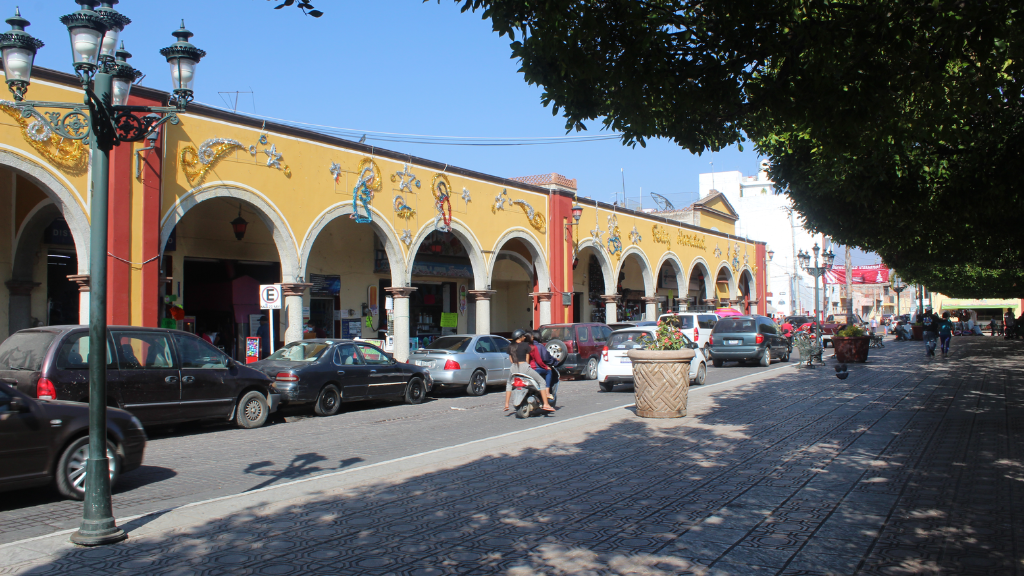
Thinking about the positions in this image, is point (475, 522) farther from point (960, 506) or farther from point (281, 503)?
point (960, 506)

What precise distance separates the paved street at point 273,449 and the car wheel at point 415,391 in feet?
0.73

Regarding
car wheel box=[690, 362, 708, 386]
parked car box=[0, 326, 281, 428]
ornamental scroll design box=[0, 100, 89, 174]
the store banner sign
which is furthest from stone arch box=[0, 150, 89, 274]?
car wheel box=[690, 362, 708, 386]

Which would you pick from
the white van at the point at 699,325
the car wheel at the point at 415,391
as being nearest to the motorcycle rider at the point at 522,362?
the car wheel at the point at 415,391

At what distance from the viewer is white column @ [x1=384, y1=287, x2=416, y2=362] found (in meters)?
20.4

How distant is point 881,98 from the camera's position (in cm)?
625

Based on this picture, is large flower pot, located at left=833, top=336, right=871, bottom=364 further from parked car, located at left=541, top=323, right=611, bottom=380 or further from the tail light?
the tail light

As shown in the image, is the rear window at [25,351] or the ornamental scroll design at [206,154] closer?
the rear window at [25,351]

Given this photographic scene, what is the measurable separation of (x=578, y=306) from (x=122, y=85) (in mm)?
27005

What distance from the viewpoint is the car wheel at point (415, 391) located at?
15.8 metres

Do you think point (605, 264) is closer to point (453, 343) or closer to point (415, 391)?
point (453, 343)

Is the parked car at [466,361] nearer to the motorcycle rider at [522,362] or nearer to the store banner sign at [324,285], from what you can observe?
the motorcycle rider at [522,362]

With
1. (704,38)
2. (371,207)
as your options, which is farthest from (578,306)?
(704,38)

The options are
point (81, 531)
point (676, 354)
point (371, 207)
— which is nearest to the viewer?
point (81, 531)

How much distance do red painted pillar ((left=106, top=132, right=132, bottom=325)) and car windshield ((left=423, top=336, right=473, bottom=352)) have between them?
6.57 m
